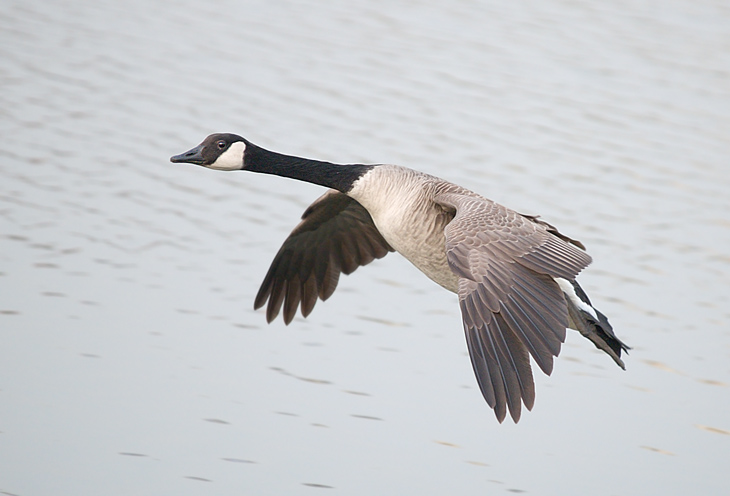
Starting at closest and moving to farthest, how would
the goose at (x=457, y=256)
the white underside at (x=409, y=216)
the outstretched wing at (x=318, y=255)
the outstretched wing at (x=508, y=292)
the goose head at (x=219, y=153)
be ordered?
the outstretched wing at (x=508, y=292), the goose at (x=457, y=256), the white underside at (x=409, y=216), the goose head at (x=219, y=153), the outstretched wing at (x=318, y=255)

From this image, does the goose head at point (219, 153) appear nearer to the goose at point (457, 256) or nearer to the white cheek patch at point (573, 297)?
the goose at point (457, 256)

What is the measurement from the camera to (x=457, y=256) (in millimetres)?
5906

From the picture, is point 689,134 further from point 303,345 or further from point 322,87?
point 303,345

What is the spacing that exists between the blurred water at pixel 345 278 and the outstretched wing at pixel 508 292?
4.84 ft

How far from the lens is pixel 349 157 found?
1149 centimetres

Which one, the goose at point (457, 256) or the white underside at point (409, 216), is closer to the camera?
the goose at point (457, 256)

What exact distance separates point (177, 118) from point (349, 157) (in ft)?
7.30

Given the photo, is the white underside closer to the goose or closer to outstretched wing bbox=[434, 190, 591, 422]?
the goose

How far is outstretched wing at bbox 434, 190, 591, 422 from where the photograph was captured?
5285 mm

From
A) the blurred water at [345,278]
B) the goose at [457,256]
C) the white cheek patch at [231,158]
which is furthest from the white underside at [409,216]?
the blurred water at [345,278]

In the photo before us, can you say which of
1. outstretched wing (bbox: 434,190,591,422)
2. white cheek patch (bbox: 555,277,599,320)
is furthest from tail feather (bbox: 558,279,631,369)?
outstretched wing (bbox: 434,190,591,422)

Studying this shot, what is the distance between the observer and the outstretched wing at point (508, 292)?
529 cm

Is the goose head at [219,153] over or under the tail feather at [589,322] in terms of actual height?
over

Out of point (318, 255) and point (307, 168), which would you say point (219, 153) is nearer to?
point (307, 168)
